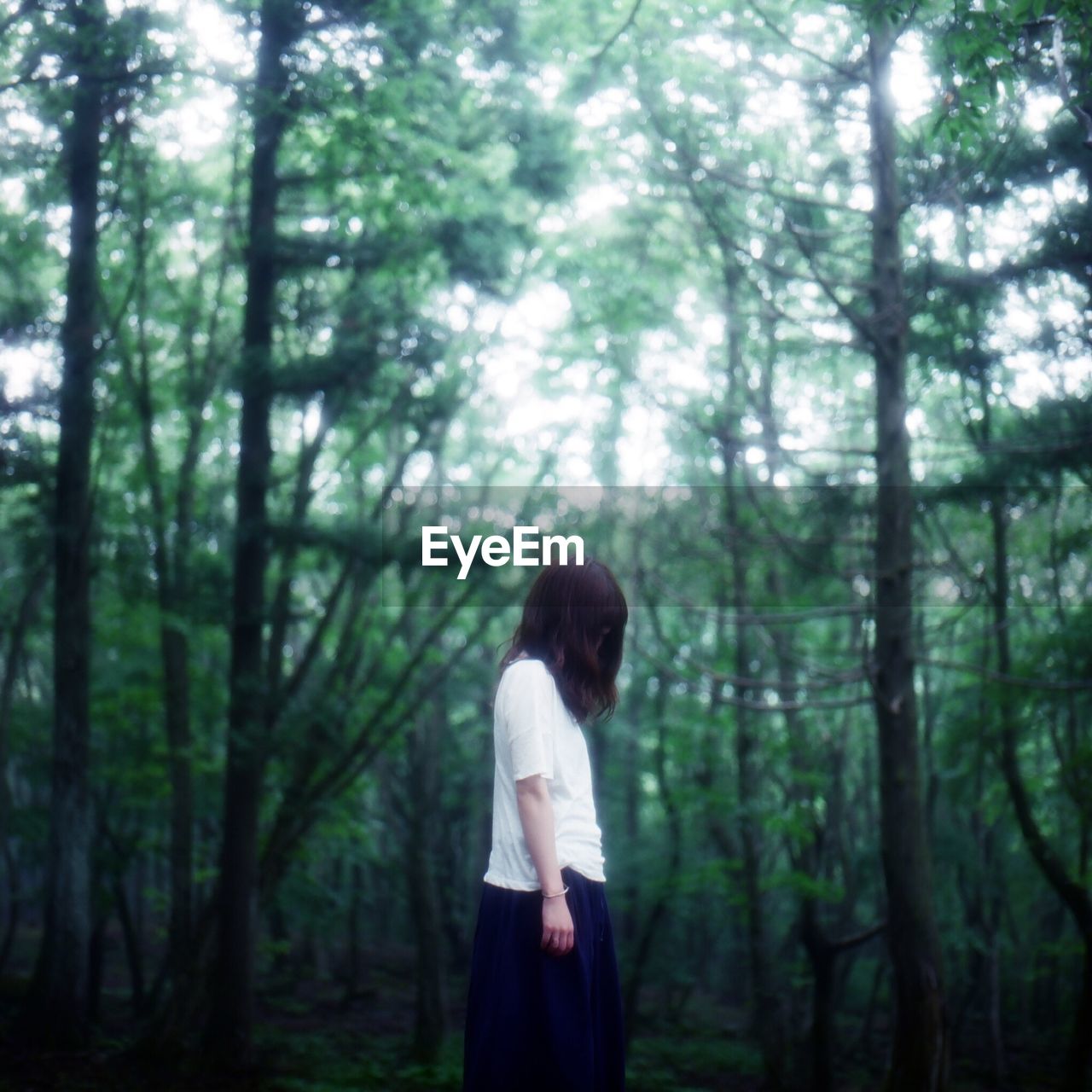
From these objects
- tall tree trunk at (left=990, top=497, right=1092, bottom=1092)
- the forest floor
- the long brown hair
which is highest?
the long brown hair

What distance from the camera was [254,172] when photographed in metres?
10.4

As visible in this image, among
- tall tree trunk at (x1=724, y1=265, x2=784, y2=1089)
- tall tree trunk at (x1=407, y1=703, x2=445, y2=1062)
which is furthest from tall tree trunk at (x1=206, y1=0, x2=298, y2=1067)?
tall tree trunk at (x1=724, y1=265, x2=784, y2=1089)

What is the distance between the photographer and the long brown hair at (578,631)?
3.14m

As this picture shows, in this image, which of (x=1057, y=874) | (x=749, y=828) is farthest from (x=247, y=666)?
(x=1057, y=874)

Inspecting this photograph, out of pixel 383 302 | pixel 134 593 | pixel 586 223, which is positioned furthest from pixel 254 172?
pixel 134 593

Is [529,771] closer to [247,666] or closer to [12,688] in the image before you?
[247,666]

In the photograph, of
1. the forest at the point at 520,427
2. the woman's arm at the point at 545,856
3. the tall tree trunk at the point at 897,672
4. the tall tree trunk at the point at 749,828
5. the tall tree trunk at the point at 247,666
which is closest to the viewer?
the woman's arm at the point at 545,856

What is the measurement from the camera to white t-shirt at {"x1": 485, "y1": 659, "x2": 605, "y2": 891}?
9.75 ft

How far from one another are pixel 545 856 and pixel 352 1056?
10.7 metres

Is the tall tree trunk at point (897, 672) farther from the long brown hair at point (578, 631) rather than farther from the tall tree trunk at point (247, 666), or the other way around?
the tall tree trunk at point (247, 666)

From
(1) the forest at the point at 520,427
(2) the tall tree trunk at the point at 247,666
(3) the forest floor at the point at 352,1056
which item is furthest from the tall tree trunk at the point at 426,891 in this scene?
(2) the tall tree trunk at the point at 247,666

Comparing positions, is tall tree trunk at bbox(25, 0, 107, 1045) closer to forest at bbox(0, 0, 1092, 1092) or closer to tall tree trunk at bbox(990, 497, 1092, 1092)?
forest at bbox(0, 0, 1092, 1092)

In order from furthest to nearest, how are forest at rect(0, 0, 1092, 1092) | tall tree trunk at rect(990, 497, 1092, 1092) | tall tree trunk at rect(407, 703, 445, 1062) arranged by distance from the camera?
tall tree trunk at rect(407, 703, 445, 1062) < tall tree trunk at rect(990, 497, 1092, 1092) < forest at rect(0, 0, 1092, 1092)

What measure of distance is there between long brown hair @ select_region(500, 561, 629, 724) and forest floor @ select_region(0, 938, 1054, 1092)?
6558mm
